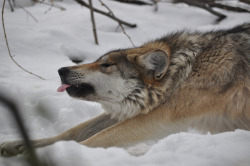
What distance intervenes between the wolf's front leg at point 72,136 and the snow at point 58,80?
0.16 m

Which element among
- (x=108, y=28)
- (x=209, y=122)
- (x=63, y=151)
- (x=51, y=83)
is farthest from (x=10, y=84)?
(x=108, y=28)

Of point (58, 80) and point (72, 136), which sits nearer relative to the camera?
point (72, 136)

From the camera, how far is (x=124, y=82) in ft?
11.1

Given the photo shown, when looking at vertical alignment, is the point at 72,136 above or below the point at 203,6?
below

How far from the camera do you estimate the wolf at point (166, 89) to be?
3119 mm

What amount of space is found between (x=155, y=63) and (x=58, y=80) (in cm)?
220

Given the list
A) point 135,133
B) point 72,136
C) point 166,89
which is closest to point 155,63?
point 166,89

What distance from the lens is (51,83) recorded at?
15.2ft

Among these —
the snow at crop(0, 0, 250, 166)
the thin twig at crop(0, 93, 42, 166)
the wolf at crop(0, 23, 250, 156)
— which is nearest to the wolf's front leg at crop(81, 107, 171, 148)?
the wolf at crop(0, 23, 250, 156)

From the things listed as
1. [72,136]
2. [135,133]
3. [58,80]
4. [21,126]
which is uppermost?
[21,126]

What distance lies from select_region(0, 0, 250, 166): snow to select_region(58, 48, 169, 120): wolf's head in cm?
47

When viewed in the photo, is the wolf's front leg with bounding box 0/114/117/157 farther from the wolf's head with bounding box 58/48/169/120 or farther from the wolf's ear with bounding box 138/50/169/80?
the wolf's ear with bounding box 138/50/169/80

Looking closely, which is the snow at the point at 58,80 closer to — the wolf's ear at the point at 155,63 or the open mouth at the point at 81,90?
the open mouth at the point at 81,90

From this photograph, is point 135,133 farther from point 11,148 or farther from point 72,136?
point 11,148
